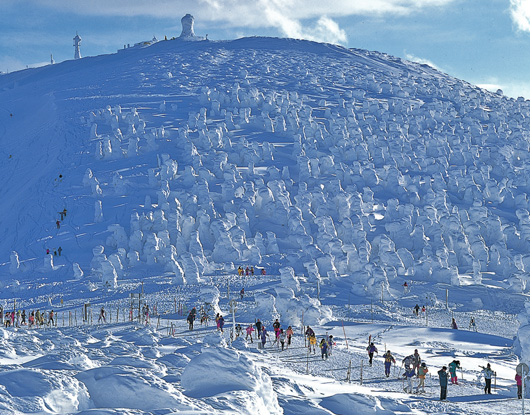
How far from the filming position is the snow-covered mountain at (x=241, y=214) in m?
18.2

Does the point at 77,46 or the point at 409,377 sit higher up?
the point at 77,46

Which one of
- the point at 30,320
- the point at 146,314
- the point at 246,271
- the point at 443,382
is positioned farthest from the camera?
the point at 246,271

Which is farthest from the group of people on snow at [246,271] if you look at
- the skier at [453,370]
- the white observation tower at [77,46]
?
the white observation tower at [77,46]

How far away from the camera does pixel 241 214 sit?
A: 55.6 meters

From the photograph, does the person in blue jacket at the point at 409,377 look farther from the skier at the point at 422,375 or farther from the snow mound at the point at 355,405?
the snow mound at the point at 355,405

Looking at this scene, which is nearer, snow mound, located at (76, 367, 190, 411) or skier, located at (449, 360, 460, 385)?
snow mound, located at (76, 367, 190, 411)

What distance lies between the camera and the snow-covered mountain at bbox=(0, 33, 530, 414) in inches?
718

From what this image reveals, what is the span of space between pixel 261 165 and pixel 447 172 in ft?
69.9

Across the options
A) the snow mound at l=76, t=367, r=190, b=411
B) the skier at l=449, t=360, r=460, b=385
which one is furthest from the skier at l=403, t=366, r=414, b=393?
the snow mound at l=76, t=367, r=190, b=411

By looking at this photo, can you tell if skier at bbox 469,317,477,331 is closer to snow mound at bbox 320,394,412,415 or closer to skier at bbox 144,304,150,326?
skier at bbox 144,304,150,326

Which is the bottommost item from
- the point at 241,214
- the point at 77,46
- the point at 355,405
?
the point at 355,405

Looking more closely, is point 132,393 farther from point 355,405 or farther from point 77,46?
point 77,46

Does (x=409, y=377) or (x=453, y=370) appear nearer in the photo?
(x=409, y=377)

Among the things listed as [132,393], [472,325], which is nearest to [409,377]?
[132,393]
